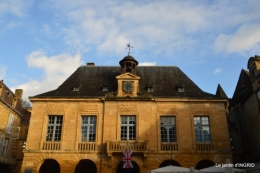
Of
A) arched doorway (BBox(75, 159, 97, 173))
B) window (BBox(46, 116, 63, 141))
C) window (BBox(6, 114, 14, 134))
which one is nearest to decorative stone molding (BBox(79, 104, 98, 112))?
window (BBox(46, 116, 63, 141))

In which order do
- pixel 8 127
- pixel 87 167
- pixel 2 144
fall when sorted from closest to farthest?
pixel 87 167
pixel 2 144
pixel 8 127

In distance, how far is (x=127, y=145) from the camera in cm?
1733

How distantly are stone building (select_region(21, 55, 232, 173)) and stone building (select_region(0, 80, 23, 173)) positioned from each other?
4.98 metres

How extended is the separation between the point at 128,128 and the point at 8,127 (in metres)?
12.6

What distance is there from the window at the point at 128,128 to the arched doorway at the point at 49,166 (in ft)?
20.0

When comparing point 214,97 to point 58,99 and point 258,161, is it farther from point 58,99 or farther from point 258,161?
point 58,99

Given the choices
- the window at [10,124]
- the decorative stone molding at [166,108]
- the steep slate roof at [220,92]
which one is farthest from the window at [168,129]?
the window at [10,124]

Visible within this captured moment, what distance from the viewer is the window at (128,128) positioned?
1819 centimetres

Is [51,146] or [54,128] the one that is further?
[54,128]

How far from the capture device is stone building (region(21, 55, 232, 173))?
17359 millimetres

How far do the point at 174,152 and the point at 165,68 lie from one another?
29.5 ft

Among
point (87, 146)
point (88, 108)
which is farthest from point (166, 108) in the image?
point (87, 146)

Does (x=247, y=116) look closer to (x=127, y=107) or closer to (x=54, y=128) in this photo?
(x=127, y=107)

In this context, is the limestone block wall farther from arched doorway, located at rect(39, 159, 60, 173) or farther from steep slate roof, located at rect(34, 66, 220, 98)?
arched doorway, located at rect(39, 159, 60, 173)
